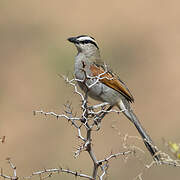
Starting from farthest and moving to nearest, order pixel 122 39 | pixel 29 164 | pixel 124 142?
pixel 122 39, pixel 29 164, pixel 124 142

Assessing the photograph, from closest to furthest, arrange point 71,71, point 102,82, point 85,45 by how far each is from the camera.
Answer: point 102,82 → point 85,45 → point 71,71

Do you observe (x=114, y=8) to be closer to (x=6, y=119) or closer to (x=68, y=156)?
(x=6, y=119)

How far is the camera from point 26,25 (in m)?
18.4

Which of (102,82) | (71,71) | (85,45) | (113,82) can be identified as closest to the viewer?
(102,82)

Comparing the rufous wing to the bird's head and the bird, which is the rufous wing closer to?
the bird

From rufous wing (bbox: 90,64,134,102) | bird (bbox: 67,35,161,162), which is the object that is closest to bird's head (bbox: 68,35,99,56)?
bird (bbox: 67,35,161,162)

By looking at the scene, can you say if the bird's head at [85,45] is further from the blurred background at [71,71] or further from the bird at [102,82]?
the blurred background at [71,71]

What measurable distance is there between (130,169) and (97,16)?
10489 millimetres

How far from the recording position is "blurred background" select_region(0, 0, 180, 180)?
11453 mm

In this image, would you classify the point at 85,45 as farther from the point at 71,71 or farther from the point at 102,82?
the point at 71,71

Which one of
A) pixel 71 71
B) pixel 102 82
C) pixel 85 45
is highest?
pixel 71 71

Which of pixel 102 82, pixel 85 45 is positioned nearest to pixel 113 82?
pixel 102 82

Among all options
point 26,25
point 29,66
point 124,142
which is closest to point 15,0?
point 26,25

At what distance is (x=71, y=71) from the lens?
1185 cm
